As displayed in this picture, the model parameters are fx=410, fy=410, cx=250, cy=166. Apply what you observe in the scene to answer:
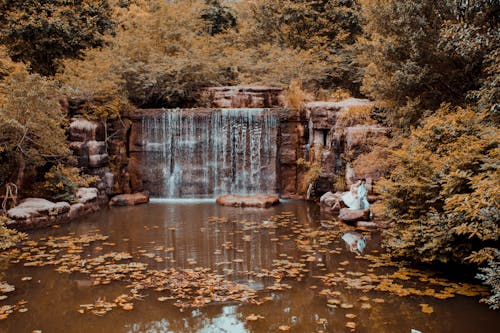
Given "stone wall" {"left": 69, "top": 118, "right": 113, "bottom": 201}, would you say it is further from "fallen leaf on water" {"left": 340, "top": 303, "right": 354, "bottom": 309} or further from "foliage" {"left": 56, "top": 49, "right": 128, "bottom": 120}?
"fallen leaf on water" {"left": 340, "top": 303, "right": 354, "bottom": 309}

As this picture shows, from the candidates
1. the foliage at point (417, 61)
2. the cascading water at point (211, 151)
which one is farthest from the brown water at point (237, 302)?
the cascading water at point (211, 151)

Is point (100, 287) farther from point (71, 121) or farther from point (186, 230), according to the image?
point (71, 121)

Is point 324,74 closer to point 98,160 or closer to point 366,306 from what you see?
point 98,160

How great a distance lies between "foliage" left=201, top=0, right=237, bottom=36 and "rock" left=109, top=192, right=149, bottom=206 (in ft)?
43.6

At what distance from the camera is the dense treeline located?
18.1ft

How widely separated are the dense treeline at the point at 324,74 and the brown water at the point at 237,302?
2.58ft

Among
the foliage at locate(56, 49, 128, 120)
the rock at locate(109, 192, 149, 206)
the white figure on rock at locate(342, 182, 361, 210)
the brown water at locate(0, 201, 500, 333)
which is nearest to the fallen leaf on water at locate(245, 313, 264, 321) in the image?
the brown water at locate(0, 201, 500, 333)

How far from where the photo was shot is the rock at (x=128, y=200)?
12055mm

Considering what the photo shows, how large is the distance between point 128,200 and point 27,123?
3903mm

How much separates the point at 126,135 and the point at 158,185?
2003 mm

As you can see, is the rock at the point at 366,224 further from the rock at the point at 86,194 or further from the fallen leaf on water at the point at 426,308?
the rock at the point at 86,194

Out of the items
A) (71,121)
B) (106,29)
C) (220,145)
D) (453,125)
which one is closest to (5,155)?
(71,121)

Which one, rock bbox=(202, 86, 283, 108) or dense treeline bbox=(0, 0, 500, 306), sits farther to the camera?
rock bbox=(202, 86, 283, 108)

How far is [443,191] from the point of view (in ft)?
17.8
